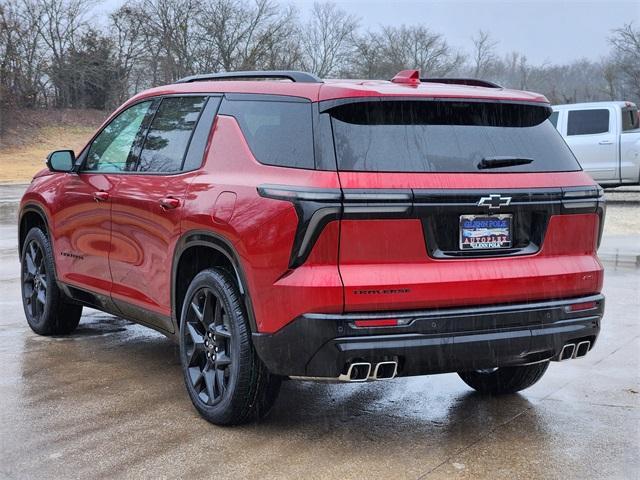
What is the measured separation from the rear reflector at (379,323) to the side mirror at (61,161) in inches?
119

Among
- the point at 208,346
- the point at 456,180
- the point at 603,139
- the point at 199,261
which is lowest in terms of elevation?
the point at 208,346

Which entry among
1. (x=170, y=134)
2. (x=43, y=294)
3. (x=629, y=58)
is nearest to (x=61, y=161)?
(x=43, y=294)

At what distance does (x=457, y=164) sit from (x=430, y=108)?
1.02 ft

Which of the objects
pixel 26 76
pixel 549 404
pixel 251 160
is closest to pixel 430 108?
pixel 251 160

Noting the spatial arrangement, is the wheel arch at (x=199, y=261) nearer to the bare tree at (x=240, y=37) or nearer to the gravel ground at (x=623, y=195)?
the gravel ground at (x=623, y=195)

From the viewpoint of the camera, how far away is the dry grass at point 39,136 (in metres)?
35.6

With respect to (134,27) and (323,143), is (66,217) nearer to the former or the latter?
(323,143)

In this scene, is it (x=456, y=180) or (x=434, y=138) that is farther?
(x=434, y=138)

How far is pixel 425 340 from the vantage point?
3.75m

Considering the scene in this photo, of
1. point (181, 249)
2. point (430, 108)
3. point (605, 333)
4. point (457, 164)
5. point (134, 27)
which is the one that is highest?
point (134, 27)

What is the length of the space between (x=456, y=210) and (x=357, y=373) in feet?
2.86

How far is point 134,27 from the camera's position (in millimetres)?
50875

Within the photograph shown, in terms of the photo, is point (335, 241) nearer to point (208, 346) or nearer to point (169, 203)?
point (208, 346)

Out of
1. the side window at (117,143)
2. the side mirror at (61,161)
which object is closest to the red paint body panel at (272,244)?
the side window at (117,143)
